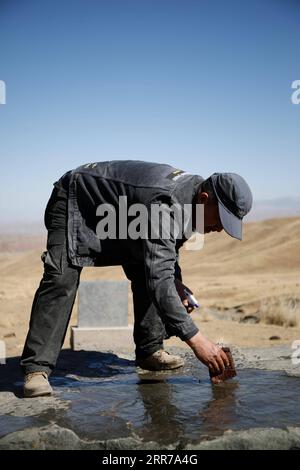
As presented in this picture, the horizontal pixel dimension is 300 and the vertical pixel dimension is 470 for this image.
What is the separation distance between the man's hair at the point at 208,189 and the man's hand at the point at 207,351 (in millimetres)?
773

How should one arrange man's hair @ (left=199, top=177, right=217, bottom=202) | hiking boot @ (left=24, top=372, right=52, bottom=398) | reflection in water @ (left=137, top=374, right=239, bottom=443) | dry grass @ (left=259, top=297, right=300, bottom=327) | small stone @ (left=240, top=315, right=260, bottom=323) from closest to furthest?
reflection in water @ (left=137, top=374, right=239, bottom=443) → man's hair @ (left=199, top=177, right=217, bottom=202) → hiking boot @ (left=24, top=372, right=52, bottom=398) → dry grass @ (left=259, top=297, right=300, bottom=327) → small stone @ (left=240, top=315, right=260, bottom=323)

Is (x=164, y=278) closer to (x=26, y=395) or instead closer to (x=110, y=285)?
(x=26, y=395)

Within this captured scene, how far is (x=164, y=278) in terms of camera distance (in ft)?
10.7

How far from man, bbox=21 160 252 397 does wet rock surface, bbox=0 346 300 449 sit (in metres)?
0.27

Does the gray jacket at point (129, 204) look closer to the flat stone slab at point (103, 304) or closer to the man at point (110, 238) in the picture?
the man at point (110, 238)

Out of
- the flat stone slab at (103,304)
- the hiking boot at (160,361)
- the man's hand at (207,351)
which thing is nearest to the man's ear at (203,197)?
the man's hand at (207,351)

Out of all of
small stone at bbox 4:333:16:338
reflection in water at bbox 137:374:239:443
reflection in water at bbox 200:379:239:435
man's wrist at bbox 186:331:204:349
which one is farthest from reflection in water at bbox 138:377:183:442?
small stone at bbox 4:333:16:338

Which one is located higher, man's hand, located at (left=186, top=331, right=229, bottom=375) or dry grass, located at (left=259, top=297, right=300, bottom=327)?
man's hand, located at (left=186, top=331, right=229, bottom=375)

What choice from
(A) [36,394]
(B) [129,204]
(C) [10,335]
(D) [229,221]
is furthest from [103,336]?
(D) [229,221]

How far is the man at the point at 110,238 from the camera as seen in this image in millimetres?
3281

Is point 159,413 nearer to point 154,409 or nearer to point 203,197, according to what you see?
point 154,409

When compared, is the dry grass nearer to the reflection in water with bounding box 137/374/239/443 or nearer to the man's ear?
the reflection in water with bounding box 137/374/239/443

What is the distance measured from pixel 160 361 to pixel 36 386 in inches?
43.0

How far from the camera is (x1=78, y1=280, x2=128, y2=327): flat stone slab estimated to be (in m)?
7.90
